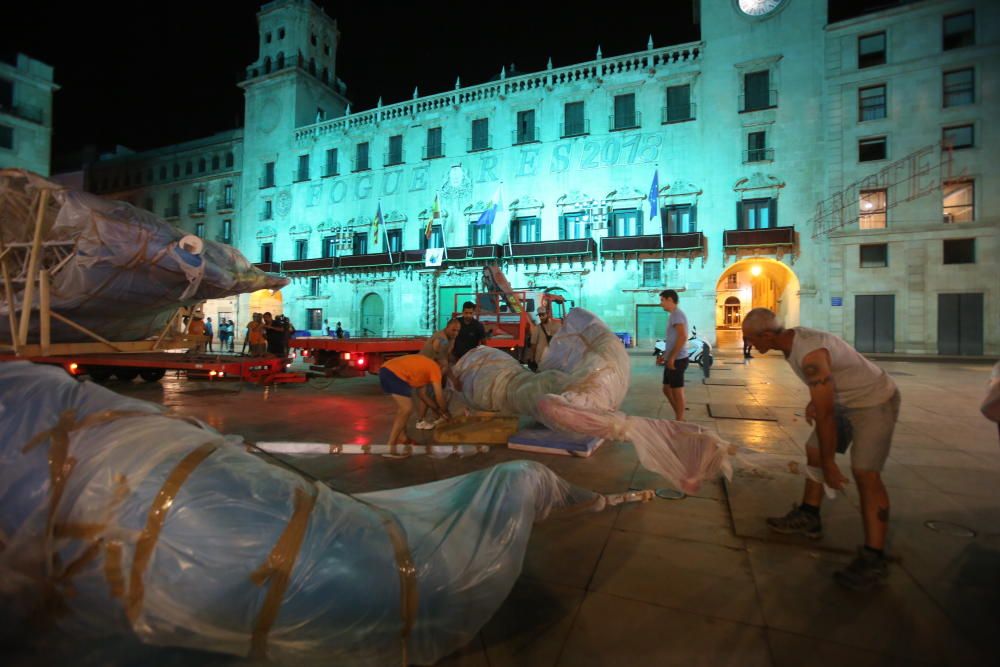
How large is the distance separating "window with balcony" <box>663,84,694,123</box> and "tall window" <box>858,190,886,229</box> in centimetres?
894

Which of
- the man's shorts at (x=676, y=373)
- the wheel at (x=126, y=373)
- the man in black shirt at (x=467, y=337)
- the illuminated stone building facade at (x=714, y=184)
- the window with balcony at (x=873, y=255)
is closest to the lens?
the man's shorts at (x=676, y=373)

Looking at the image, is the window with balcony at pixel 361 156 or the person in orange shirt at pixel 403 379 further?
the window with balcony at pixel 361 156

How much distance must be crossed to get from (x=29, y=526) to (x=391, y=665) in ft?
5.13

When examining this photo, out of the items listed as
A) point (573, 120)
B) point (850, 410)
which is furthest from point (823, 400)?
point (573, 120)

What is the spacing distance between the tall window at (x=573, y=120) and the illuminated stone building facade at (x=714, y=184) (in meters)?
0.13

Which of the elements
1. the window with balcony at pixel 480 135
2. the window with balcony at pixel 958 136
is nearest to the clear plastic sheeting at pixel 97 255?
the window with balcony at pixel 480 135

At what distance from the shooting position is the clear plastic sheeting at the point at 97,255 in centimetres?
786

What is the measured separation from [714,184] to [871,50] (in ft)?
28.1

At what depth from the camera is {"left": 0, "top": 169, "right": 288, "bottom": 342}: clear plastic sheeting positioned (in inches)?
309

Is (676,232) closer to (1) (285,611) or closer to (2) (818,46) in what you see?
(2) (818,46)

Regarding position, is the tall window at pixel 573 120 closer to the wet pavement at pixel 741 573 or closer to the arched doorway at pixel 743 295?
the arched doorway at pixel 743 295

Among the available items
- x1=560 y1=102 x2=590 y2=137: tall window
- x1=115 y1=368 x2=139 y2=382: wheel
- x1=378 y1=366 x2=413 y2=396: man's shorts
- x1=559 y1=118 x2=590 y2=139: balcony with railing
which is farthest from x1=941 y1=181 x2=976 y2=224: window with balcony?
x1=115 y1=368 x2=139 y2=382: wheel

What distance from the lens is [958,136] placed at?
799 inches

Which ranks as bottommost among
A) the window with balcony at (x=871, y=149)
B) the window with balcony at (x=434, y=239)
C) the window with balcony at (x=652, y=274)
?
the window with balcony at (x=652, y=274)
